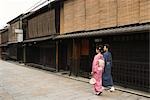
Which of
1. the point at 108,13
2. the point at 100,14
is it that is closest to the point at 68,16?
the point at 100,14

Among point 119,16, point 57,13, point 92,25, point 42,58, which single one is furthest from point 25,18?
point 119,16

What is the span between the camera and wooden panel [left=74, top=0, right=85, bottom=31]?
54.0 feet

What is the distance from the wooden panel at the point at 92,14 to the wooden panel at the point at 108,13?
0.47 metres

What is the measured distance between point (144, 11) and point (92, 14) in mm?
4681

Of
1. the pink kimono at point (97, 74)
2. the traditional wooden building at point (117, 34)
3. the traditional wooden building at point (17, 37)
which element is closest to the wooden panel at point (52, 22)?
the traditional wooden building at point (117, 34)

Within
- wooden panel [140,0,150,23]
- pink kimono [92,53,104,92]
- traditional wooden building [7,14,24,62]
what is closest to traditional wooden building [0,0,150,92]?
wooden panel [140,0,150,23]

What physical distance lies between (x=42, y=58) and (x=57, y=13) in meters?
7.17

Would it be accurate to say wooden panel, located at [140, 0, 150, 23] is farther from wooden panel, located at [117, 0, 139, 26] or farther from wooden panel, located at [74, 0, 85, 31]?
wooden panel, located at [74, 0, 85, 31]

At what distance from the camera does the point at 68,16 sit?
18656mm

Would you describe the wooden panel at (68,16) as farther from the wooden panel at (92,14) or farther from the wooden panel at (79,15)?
the wooden panel at (92,14)

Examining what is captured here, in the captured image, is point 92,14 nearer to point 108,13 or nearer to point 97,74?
point 108,13

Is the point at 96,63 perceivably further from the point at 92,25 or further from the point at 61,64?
the point at 61,64

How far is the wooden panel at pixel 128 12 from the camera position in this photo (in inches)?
454

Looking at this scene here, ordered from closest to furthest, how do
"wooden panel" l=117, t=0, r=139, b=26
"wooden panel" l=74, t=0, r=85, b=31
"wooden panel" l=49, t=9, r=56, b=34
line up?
"wooden panel" l=117, t=0, r=139, b=26 → "wooden panel" l=74, t=0, r=85, b=31 → "wooden panel" l=49, t=9, r=56, b=34
